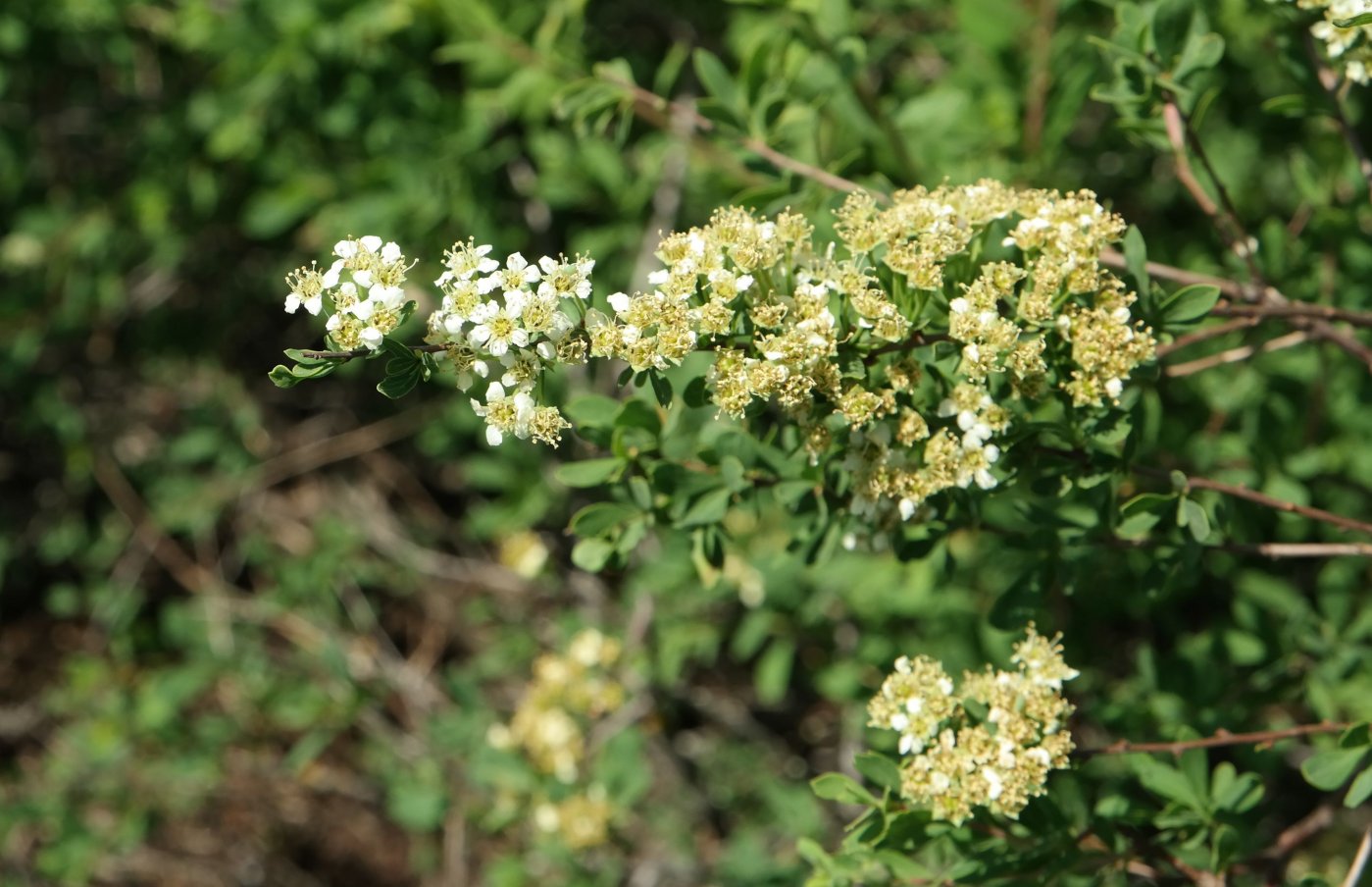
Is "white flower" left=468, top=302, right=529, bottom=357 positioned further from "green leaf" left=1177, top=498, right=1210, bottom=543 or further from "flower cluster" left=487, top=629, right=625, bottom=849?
"flower cluster" left=487, top=629, right=625, bottom=849

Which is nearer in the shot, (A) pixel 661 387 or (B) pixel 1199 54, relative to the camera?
(A) pixel 661 387

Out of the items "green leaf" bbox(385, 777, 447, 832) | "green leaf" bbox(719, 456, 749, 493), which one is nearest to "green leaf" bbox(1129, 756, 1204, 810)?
"green leaf" bbox(719, 456, 749, 493)

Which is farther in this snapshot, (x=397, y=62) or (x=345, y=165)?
(x=345, y=165)

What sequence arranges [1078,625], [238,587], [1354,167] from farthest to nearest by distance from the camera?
[238,587] → [1078,625] → [1354,167]

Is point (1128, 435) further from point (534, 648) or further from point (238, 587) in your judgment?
point (238, 587)

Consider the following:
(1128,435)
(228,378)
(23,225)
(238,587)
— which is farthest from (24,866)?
(1128,435)

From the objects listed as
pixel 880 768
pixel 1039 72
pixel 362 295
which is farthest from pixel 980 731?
pixel 1039 72

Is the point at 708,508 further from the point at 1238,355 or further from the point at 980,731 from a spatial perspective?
the point at 1238,355
